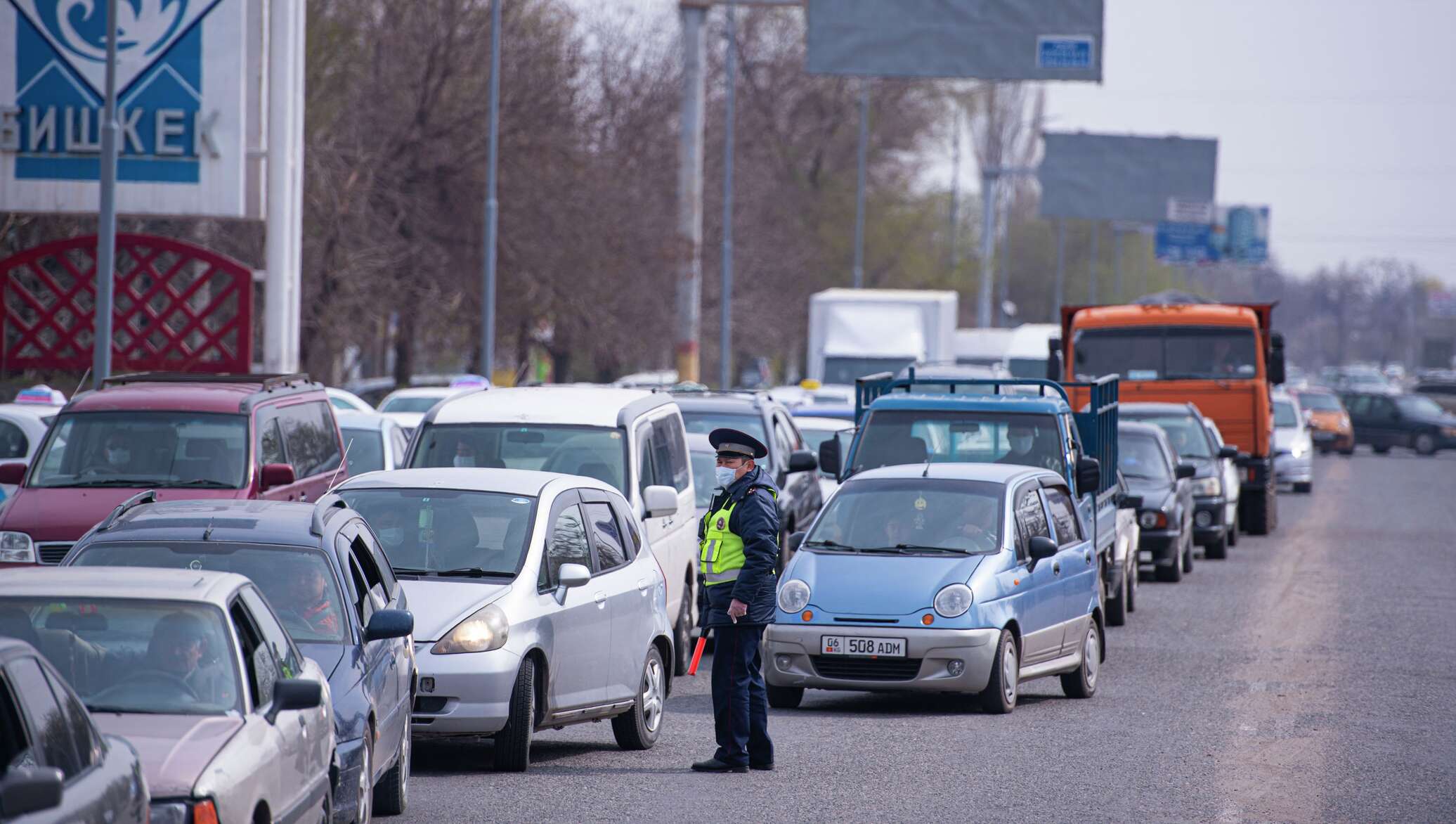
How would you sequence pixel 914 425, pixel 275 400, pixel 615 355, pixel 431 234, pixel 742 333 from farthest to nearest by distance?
pixel 742 333
pixel 615 355
pixel 431 234
pixel 914 425
pixel 275 400

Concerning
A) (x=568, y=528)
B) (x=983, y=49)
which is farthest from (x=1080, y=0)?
(x=568, y=528)

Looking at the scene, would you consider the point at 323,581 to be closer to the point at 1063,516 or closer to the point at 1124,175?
the point at 1063,516

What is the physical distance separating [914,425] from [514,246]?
74.7 ft

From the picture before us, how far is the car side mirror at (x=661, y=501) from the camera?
12727 millimetres

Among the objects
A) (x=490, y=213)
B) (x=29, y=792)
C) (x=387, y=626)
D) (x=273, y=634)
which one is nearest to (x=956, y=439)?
(x=387, y=626)

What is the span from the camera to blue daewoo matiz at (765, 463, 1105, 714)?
11.9 m

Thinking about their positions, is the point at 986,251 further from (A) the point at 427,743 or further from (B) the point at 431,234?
(A) the point at 427,743

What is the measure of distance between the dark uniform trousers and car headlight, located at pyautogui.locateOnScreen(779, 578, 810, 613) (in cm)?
230

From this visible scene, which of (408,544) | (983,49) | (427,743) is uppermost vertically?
(983,49)

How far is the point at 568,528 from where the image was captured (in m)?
10.3

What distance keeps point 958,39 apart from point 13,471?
19797 mm

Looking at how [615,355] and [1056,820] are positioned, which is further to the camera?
[615,355]

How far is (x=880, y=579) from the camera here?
12180 millimetres

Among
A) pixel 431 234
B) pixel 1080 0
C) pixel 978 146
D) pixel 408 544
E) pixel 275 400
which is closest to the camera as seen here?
pixel 408 544
